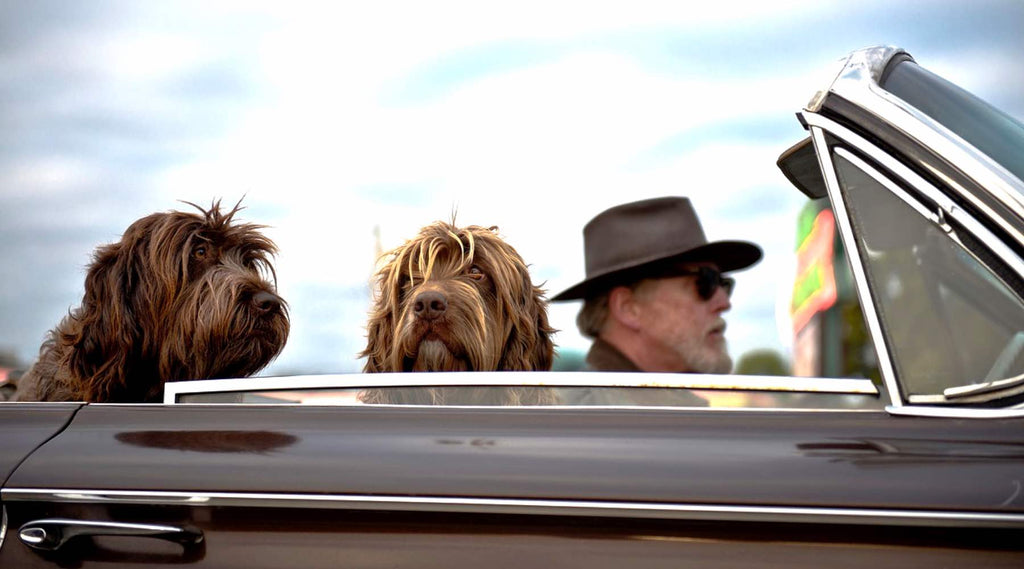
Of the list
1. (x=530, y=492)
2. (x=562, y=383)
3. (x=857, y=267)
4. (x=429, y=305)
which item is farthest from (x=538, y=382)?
(x=429, y=305)

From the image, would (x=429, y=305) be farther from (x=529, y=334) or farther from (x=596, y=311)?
(x=596, y=311)

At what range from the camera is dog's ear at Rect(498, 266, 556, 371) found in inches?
124

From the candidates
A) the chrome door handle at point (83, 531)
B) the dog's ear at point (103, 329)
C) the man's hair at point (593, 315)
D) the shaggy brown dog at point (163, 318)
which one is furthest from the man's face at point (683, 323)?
the chrome door handle at point (83, 531)

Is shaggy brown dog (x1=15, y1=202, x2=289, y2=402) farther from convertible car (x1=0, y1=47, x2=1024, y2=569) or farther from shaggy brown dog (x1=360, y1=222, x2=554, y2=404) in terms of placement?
convertible car (x1=0, y1=47, x2=1024, y2=569)

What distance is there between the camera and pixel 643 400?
1.86m

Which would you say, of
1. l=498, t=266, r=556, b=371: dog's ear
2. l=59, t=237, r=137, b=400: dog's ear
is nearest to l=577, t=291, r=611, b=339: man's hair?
l=498, t=266, r=556, b=371: dog's ear

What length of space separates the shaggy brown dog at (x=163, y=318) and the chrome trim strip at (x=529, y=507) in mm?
812

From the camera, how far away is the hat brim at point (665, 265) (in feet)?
14.4

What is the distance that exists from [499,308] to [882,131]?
5.20 ft

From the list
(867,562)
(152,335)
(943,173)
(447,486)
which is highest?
(943,173)

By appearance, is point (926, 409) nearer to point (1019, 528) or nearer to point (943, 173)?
point (1019, 528)

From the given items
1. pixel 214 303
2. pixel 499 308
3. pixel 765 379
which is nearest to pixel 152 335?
pixel 214 303

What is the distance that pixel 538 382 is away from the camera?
1.93 metres

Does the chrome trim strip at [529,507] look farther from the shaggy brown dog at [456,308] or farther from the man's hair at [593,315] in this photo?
the man's hair at [593,315]
